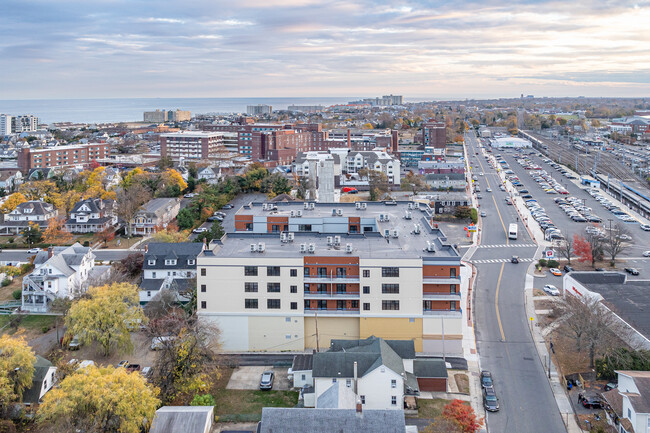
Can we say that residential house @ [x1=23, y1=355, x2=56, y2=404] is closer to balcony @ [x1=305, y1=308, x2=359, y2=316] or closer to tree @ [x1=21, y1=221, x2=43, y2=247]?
balcony @ [x1=305, y1=308, x2=359, y2=316]

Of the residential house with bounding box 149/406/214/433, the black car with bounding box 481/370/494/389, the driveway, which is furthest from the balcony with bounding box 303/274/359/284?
the residential house with bounding box 149/406/214/433

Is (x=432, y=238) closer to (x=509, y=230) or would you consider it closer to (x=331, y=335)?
(x=331, y=335)

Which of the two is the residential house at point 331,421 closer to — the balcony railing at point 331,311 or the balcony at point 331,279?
the balcony railing at point 331,311

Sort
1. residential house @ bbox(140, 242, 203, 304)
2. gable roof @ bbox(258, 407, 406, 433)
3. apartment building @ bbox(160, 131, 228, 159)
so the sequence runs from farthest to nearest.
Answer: apartment building @ bbox(160, 131, 228, 159) < residential house @ bbox(140, 242, 203, 304) < gable roof @ bbox(258, 407, 406, 433)

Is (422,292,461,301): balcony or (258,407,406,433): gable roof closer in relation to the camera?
(258,407,406,433): gable roof

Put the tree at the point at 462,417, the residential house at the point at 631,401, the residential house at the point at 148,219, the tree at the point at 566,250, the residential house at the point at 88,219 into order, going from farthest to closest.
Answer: the residential house at the point at 88,219 → the residential house at the point at 148,219 → the tree at the point at 566,250 → the tree at the point at 462,417 → the residential house at the point at 631,401

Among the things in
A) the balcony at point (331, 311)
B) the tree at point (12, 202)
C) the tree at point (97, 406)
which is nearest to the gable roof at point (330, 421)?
the tree at point (97, 406)
